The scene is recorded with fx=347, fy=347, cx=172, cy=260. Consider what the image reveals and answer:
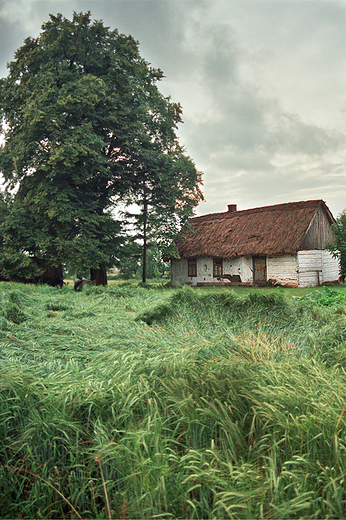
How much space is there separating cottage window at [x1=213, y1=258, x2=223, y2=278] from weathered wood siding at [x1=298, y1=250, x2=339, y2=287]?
4714mm

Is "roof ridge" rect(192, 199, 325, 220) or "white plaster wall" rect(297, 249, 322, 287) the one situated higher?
"roof ridge" rect(192, 199, 325, 220)

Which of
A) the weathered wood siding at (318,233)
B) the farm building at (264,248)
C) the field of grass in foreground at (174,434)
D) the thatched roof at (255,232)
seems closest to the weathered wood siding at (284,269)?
the farm building at (264,248)

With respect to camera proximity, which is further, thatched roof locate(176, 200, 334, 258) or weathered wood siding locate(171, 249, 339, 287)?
thatched roof locate(176, 200, 334, 258)

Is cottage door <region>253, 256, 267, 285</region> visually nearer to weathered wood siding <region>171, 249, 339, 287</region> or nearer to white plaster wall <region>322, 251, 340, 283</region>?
weathered wood siding <region>171, 249, 339, 287</region>

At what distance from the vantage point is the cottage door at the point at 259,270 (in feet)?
61.6

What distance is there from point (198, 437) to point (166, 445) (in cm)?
20

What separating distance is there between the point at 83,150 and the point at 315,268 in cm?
1332

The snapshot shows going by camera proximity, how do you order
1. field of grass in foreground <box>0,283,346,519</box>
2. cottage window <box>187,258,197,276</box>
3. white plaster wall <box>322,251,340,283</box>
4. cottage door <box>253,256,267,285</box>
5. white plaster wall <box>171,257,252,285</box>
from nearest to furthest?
1. field of grass in foreground <box>0,283,346,519</box>
2. cottage door <box>253,256,267,285</box>
3. white plaster wall <box>171,257,252,285</box>
4. white plaster wall <box>322,251,340,283</box>
5. cottage window <box>187,258,197,276</box>

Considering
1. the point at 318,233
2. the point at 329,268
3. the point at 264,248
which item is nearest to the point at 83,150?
the point at 264,248

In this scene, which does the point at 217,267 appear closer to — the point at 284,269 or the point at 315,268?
the point at 284,269

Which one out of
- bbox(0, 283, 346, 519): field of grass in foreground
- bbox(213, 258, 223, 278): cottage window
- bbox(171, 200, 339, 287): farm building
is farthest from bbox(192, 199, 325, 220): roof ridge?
bbox(0, 283, 346, 519): field of grass in foreground

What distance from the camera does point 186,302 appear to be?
4336 millimetres

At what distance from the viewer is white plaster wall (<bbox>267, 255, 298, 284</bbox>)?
58.0 feet

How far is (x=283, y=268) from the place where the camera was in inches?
710
